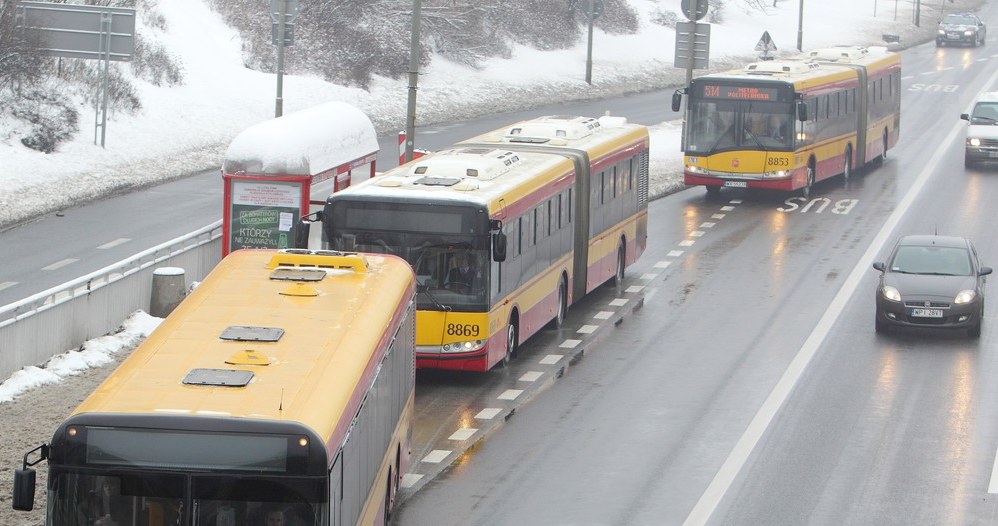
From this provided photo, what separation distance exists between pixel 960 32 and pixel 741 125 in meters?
57.9

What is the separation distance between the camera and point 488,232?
20828 millimetres

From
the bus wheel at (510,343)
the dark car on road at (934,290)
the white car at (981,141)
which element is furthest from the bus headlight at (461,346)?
the white car at (981,141)

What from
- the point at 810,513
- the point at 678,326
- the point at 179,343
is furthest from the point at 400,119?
the point at 179,343

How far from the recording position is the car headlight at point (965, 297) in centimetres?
2461

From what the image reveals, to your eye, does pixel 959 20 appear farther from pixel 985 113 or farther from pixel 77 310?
pixel 77 310

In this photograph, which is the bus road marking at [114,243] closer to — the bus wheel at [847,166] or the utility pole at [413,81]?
the utility pole at [413,81]

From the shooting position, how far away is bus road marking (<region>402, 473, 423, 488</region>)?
1704 cm

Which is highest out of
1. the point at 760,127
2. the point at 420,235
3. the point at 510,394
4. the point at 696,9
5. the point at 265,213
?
the point at 696,9

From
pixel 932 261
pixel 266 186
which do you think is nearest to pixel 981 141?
pixel 932 261

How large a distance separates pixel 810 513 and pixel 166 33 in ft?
129

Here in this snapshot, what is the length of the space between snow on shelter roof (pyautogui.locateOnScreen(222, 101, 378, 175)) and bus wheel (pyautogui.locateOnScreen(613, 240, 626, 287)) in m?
4.86

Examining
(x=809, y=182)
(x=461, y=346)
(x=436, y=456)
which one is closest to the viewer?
(x=436, y=456)

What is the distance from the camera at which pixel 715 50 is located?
82.6m

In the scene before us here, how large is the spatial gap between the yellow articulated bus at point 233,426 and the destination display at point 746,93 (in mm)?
25490
